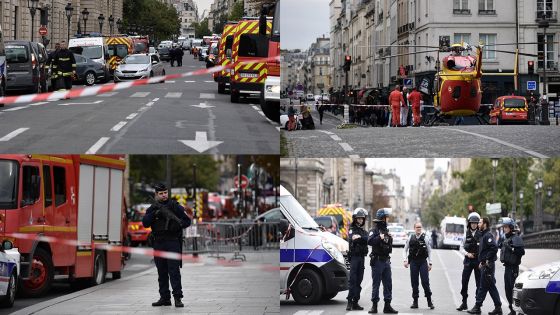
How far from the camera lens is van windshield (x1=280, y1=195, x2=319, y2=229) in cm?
1262

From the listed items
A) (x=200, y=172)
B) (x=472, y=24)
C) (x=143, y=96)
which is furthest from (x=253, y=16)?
(x=200, y=172)

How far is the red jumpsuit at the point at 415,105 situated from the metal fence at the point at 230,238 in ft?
23.8

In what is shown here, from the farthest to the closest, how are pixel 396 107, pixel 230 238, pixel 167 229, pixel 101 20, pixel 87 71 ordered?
pixel 101 20, pixel 87 71, pixel 230 238, pixel 396 107, pixel 167 229

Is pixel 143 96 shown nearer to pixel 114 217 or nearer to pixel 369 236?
pixel 114 217

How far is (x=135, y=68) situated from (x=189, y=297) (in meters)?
32.7

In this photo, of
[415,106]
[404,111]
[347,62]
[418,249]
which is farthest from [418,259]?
[415,106]

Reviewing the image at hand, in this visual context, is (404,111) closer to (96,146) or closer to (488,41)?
(488,41)

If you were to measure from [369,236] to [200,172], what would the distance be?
64.4 m

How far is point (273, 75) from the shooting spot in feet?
56.0

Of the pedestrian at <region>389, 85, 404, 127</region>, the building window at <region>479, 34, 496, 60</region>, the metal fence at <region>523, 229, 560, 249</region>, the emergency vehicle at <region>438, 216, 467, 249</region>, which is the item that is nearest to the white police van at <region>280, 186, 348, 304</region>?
the pedestrian at <region>389, 85, 404, 127</region>

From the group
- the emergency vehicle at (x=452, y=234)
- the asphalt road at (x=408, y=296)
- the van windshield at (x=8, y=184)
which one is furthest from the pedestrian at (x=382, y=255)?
the emergency vehicle at (x=452, y=234)

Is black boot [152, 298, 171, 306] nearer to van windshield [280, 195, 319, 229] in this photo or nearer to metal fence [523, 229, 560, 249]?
van windshield [280, 195, 319, 229]

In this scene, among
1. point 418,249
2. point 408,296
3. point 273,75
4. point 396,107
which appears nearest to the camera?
point 418,249

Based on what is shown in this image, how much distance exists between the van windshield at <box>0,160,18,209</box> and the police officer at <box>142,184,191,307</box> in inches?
134
